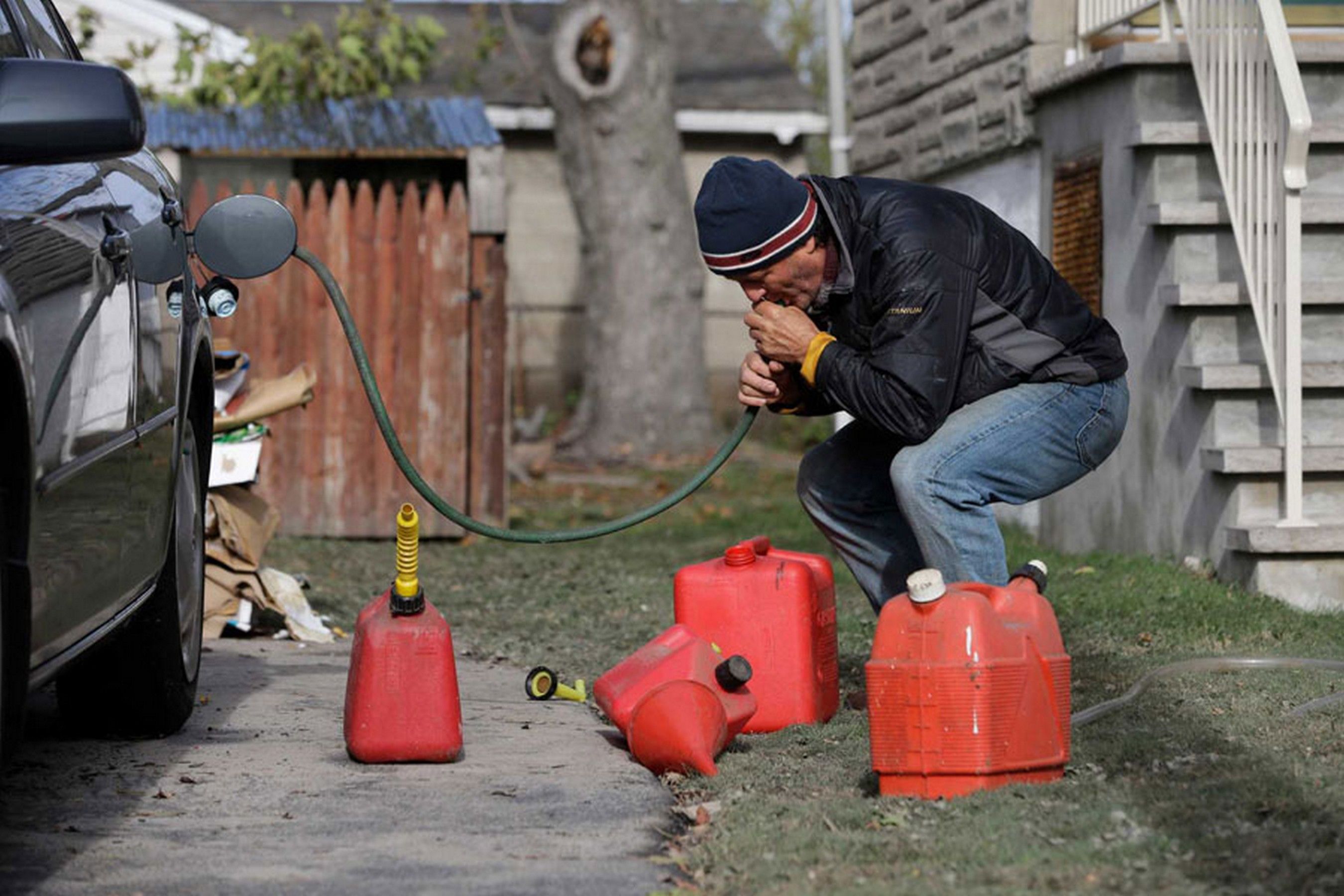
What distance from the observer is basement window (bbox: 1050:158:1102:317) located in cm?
838

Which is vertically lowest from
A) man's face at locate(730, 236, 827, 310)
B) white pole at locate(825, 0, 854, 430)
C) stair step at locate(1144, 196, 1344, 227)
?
man's face at locate(730, 236, 827, 310)

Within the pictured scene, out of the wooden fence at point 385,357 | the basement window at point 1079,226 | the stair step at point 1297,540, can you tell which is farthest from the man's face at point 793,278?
the wooden fence at point 385,357

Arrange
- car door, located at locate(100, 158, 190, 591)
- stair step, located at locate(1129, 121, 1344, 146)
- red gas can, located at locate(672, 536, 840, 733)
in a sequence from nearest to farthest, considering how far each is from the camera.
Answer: car door, located at locate(100, 158, 190, 591), red gas can, located at locate(672, 536, 840, 733), stair step, located at locate(1129, 121, 1344, 146)

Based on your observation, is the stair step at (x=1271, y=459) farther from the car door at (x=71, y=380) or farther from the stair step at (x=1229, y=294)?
the car door at (x=71, y=380)

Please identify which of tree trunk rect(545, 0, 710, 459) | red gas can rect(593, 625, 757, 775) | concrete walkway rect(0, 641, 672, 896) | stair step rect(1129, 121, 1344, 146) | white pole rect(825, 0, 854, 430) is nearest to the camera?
concrete walkway rect(0, 641, 672, 896)

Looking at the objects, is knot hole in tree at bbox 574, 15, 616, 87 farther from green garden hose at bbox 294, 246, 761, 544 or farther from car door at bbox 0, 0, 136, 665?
car door at bbox 0, 0, 136, 665

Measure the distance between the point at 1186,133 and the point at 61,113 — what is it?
530cm

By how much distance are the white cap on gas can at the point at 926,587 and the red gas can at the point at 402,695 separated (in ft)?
4.00

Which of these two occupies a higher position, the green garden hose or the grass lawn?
the green garden hose

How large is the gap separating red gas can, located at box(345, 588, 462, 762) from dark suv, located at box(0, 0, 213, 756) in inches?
21.7

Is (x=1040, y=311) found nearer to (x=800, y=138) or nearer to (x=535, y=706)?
(x=535, y=706)

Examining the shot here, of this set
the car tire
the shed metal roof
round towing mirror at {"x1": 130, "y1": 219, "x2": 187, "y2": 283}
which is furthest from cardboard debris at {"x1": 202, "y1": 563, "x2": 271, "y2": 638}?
the shed metal roof

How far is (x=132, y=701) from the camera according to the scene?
4793 millimetres

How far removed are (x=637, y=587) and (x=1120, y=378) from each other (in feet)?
12.9
